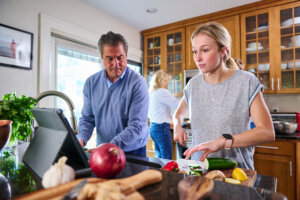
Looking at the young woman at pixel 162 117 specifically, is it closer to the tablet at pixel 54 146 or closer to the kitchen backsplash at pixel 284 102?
the kitchen backsplash at pixel 284 102

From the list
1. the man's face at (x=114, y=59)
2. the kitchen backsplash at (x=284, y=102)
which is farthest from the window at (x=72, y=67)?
the kitchen backsplash at (x=284, y=102)

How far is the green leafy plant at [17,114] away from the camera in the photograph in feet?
2.49

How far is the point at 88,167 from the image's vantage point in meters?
0.50

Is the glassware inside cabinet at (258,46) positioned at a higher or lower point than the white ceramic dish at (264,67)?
higher

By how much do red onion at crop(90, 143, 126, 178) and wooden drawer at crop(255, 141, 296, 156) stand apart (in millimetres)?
2363

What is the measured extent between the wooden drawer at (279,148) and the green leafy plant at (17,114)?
2413 mm

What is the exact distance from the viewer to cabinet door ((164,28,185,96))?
355 centimetres

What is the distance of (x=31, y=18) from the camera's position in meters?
2.18

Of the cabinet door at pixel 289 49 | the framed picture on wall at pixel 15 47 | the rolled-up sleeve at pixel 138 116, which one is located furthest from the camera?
the cabinet door at pixel 289 49

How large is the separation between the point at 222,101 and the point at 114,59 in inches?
27.5

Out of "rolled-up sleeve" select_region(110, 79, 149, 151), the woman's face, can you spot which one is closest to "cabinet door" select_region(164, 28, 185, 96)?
"rolled-up sleeve" select_region(110, 79, 149, 151)

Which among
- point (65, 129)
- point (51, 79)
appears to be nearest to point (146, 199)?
point (65, 129)

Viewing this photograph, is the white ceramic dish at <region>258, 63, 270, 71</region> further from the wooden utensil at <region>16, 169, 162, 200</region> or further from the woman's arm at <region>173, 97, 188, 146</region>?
the wooden utensil at <region>16, 169, 162, 200</region>

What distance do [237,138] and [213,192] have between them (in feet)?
1.94
